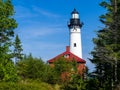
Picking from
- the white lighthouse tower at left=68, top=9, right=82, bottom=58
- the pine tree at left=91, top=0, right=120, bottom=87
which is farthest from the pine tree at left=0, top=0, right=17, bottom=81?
the white lighthouse tower at left=68, top=9, right=82, bottom=58

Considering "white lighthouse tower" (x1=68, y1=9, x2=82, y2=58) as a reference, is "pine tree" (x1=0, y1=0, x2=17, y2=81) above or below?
below

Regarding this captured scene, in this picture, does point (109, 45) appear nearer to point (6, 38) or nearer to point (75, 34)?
point (6, 38)

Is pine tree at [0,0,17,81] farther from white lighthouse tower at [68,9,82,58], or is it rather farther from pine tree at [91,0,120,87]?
white lighthouse tower at [68,9,82,58]

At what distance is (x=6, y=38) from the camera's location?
40.8 m

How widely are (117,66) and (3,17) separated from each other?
49.5 ft

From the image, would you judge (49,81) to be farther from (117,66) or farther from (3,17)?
(3,17)

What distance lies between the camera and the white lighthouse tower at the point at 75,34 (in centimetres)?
11250

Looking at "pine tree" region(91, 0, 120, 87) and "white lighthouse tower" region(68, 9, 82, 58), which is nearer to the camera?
"pine tree" region(91, 0, 120, 87)

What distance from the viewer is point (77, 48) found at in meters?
112

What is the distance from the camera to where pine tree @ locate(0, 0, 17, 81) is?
39.7 m

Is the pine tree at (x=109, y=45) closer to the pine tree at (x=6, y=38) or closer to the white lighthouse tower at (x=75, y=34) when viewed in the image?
the pine tree at (x=6, y=38)

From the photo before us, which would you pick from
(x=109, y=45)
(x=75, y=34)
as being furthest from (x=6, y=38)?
(x=75, y=34)

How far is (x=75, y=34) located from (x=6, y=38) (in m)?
73.1

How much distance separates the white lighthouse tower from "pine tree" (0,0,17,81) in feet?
236
